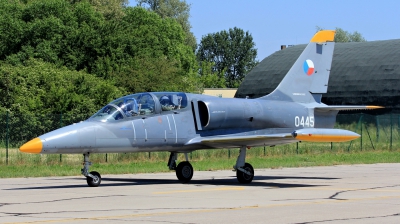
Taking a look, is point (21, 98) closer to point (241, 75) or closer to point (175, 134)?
point (175, 134)

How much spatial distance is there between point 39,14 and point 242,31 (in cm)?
8449

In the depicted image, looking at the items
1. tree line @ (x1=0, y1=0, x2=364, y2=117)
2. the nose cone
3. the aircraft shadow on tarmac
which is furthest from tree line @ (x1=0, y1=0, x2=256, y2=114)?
the nose cone

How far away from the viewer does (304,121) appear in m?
23.1

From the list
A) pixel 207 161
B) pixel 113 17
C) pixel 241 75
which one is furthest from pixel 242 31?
pixel 207 161

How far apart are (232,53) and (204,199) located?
5216 inches

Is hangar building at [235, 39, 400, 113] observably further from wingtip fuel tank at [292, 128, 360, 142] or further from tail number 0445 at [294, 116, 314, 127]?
wingtip fuel tank at [292, 128, 360, 142]

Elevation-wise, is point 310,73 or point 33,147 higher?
→ point 310,73

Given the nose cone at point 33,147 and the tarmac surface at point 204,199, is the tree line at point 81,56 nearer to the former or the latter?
the tarmac surface at point 204,199

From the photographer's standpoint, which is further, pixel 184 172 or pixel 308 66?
pixel 308 66

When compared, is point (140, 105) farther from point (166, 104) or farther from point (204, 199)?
point (204, 199)

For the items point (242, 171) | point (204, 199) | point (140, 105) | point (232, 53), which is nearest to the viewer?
point (204, 199)

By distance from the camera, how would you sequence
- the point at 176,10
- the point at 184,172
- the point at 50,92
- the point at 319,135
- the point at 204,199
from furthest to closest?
the point at 176,10, the point at 50,92, the point at 184,172, the point at 319,135, the point at 204,199

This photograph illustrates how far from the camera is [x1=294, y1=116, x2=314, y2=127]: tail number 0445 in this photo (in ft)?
74.9

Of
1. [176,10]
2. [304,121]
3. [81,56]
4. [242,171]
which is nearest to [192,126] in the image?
[242,171]
